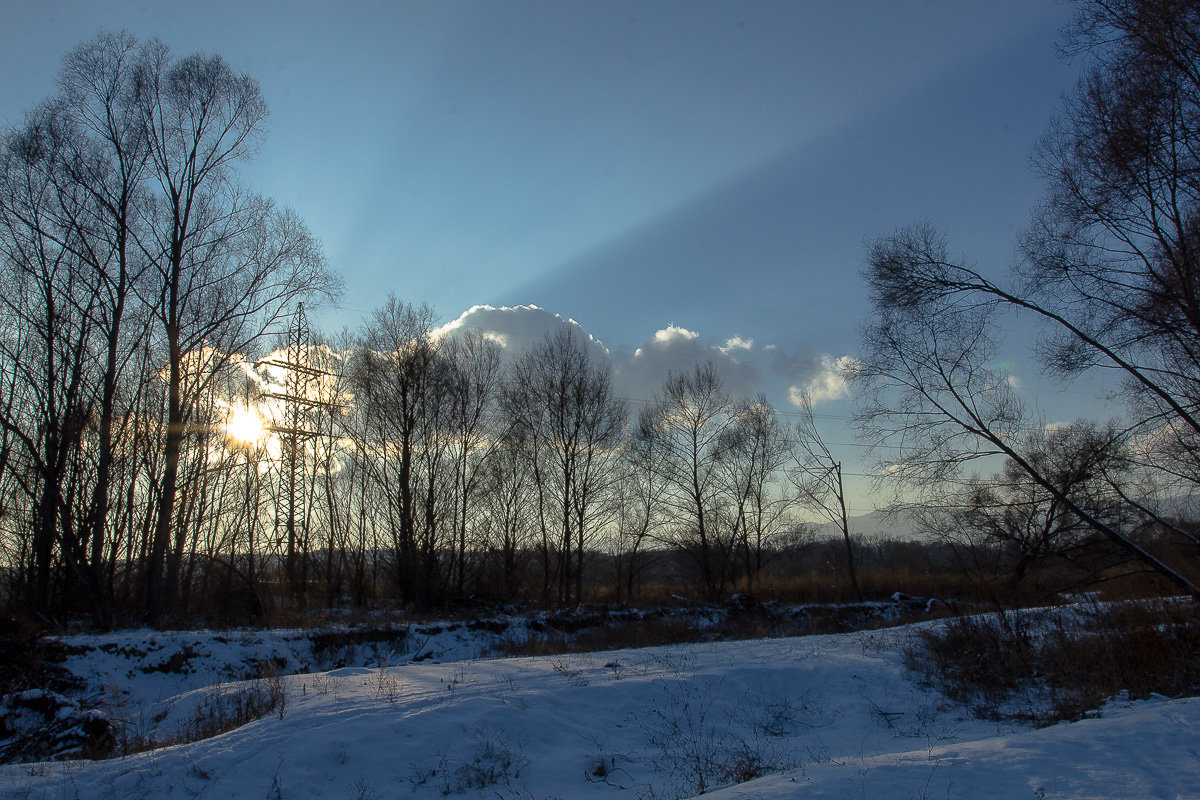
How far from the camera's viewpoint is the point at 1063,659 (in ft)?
30.8

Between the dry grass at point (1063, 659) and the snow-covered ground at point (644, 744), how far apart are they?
0.67 meters

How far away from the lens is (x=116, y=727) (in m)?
8.20

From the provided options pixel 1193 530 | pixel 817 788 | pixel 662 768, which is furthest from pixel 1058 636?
pixel 817 788

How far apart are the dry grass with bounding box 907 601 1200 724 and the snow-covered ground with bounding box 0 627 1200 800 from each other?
668 millimetres

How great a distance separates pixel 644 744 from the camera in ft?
23.2

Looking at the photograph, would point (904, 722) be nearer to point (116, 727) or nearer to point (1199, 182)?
point (1199, 182)

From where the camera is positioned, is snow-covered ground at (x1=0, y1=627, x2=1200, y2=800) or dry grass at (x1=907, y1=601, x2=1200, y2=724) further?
dry grass at (x1=907, y1=601, x2=1200, y2=724)

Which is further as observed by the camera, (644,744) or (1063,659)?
(1063,659)

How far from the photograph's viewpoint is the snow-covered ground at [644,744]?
14.7 feet

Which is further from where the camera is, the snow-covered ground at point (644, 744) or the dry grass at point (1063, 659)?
the dry grass at point (1063, 659)

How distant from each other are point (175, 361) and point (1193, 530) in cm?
2256

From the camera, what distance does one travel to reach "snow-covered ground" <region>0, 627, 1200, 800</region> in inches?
176

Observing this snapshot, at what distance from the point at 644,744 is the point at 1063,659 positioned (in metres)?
7.07

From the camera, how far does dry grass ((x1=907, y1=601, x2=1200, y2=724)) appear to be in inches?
319
